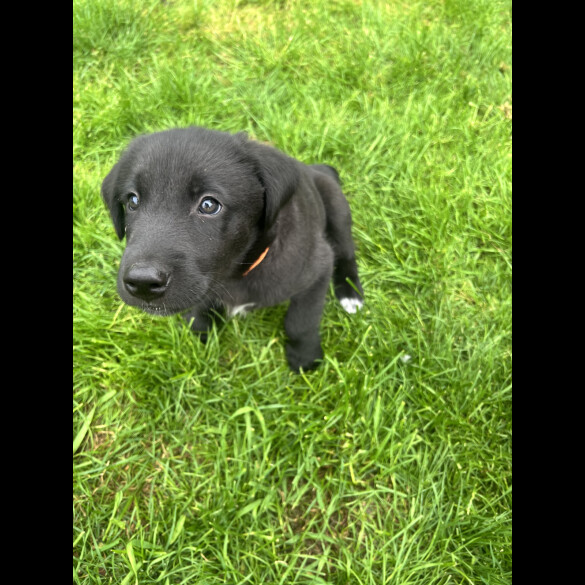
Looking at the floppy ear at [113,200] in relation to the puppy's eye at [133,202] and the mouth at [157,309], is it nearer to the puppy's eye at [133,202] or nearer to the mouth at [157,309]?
the puppy's eye at [133,202]

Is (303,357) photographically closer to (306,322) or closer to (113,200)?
(306,322)

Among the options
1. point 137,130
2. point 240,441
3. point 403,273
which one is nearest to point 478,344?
point 403,273

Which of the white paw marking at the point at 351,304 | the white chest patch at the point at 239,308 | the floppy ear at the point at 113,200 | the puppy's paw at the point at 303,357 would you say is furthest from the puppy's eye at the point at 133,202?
the white paw marking at the point at 351,304

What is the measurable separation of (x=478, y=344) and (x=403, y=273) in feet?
1.99

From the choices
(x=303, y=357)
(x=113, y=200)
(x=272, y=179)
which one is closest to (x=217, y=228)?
(x=272, y=179)

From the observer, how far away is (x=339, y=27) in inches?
142

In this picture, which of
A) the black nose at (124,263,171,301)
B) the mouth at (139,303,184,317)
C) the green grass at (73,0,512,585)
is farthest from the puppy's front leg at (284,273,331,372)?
the black nose at (124,263,171,301)

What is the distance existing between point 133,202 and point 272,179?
0.58 m

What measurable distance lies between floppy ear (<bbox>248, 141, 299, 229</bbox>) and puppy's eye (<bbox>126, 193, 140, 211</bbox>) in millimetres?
507

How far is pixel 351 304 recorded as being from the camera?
2684 millimetres

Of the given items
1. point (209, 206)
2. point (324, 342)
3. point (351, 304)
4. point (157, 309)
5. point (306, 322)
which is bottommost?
point (324, 342)

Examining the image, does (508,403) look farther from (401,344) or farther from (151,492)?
(151,492)

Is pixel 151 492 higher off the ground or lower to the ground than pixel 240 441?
lower

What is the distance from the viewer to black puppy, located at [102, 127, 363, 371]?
5.35ft
